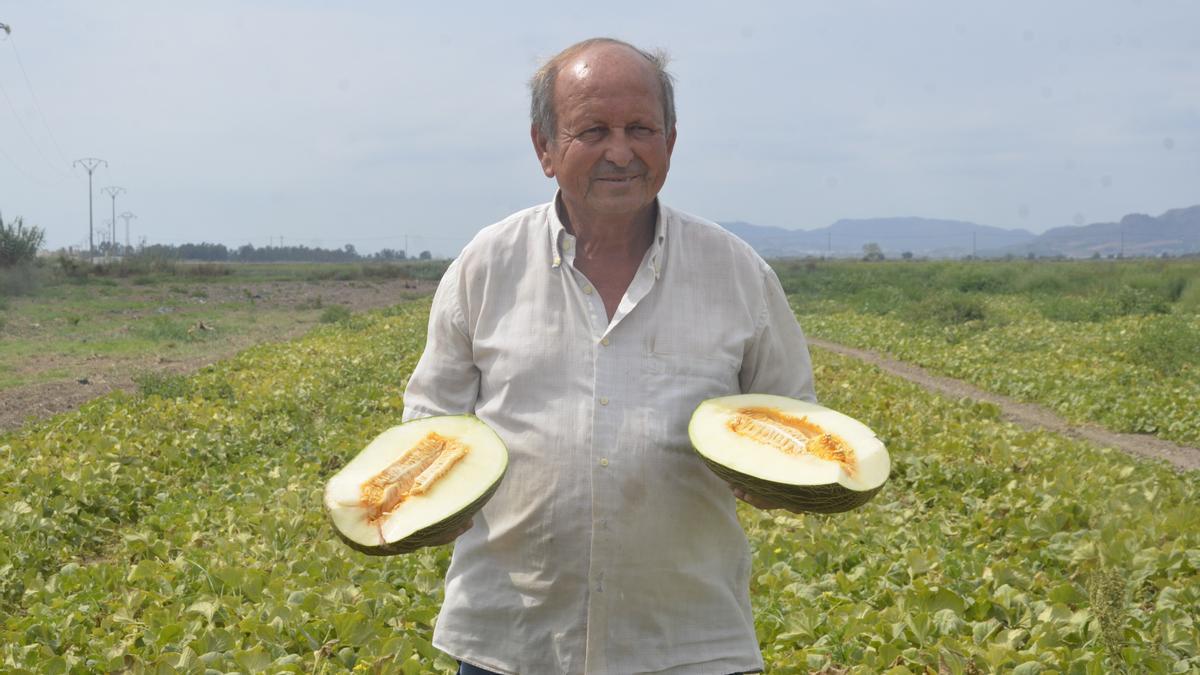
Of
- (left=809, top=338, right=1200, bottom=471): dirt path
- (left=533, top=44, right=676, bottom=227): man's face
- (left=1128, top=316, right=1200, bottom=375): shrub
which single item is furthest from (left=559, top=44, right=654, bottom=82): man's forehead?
(left=1128, top=316, right=1200, bottom=375): shrub

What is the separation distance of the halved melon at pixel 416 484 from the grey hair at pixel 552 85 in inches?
23.8

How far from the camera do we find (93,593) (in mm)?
4531

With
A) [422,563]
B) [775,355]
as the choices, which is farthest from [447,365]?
[422,563]

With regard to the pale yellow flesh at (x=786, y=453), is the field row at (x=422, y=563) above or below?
below

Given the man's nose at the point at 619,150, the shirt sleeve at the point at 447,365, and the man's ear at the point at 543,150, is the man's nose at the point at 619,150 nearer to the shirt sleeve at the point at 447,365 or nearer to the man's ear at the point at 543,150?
the man's ear at the point at 543,150

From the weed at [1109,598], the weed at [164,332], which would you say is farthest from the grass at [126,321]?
the weed at [1109,598]

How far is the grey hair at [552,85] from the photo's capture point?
212 centimetres

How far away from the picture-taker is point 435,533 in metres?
1.96

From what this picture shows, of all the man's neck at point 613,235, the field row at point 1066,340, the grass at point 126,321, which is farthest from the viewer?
the grass at point 126,321

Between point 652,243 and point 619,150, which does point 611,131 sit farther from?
point 652,243

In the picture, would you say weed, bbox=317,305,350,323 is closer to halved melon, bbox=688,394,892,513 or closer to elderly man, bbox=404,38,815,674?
elderly man, bbox=404,38,815,674

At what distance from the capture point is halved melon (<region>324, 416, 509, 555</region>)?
197 centimetres

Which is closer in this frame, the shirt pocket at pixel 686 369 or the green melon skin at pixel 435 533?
the green melon skin at pixel 435 533

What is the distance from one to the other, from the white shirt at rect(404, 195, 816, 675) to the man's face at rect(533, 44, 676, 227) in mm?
105
